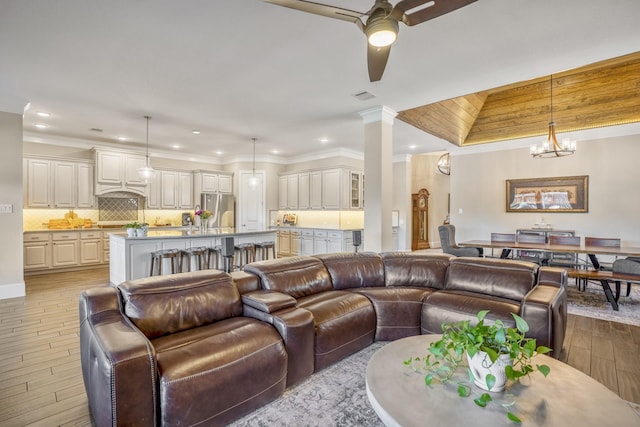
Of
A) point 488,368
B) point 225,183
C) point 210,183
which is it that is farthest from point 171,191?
point 488,368

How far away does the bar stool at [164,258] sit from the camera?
4910mm

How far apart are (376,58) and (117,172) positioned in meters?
7.27

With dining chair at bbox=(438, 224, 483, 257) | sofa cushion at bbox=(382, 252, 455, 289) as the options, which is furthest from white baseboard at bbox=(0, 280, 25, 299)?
dining chair at bbox=(438, 224, 483, 257)

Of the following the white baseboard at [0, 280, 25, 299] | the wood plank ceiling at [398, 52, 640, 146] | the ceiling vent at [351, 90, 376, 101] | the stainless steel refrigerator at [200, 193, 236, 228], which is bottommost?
the white baseboard at [0, 280, 25, 299]

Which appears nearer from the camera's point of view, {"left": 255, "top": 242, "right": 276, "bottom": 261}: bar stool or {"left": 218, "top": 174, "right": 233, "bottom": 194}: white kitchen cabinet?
{"left": 255, "top": 242, "right": 276, "bottom": 261}: bar stool

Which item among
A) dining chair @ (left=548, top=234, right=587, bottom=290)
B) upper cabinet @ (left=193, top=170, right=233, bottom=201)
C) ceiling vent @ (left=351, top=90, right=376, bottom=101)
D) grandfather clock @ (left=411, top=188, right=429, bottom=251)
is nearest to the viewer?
ceiling vent @ (left=351, top=90, right=376, bottom=101)

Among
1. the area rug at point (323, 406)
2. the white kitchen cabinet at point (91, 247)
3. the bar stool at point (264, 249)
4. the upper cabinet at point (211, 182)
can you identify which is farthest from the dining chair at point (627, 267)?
the white kitchen cabinet at point (91, 247)

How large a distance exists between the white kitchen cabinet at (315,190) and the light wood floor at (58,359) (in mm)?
5445

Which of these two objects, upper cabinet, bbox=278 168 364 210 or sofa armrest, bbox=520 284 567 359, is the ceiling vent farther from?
upper cabinet, bbox=278 168 364 210

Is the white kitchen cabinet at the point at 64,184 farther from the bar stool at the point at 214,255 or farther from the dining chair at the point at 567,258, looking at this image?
the dining chair at the point at 567,258

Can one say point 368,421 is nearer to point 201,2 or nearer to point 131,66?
point 201,2

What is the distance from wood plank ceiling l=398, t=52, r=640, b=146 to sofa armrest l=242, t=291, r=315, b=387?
4182mm

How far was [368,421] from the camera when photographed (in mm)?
1965

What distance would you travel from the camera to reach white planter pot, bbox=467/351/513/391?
1477mm
